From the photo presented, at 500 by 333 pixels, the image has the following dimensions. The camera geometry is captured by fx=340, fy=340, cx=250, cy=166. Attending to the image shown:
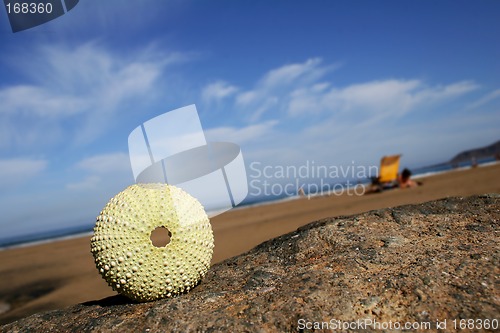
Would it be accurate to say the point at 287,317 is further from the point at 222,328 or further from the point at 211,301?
the point at 211,301

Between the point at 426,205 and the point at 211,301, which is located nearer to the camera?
the point at 211,301

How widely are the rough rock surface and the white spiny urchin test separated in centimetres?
17

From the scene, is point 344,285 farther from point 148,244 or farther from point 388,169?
point 388,169

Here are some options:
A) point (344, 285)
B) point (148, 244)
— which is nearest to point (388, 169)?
point (344, 285)

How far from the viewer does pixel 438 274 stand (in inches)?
99.7

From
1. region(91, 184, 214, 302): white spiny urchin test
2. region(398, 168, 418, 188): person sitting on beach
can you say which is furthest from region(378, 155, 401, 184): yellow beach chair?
region(91, 184, 214, 302): white spiny urchin test

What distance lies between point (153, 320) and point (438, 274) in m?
2.16

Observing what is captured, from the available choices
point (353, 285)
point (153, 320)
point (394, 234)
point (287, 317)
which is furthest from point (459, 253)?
point (153, 320)

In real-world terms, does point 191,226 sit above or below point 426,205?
above

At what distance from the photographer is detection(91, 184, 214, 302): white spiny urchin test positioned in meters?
2.87

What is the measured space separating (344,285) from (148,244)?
1633 mm

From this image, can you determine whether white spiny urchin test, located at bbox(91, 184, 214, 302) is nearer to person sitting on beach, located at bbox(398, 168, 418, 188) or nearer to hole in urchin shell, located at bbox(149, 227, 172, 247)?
hole in urchin shell, located at bbox(149, 227, 172, 247)

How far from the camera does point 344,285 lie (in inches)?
102

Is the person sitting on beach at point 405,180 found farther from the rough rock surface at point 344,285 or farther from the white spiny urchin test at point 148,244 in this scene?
the white spiny urchin test at point 148,244
